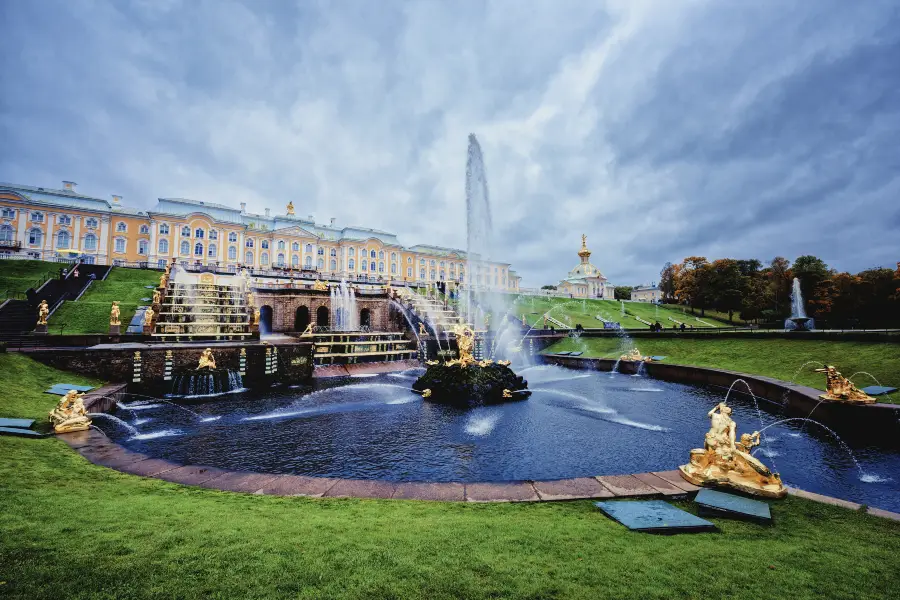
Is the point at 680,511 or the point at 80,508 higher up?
the point at 80,508

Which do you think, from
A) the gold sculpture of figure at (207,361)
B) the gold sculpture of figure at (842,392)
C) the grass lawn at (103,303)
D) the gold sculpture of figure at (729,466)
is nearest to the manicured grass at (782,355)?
the gold sculpture of figure at (842,392)

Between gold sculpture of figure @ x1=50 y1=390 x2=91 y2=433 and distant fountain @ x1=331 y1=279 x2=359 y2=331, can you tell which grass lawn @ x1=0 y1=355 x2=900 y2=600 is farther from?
distant fountain @ x1=331 y1=279 x2=359 y2=331

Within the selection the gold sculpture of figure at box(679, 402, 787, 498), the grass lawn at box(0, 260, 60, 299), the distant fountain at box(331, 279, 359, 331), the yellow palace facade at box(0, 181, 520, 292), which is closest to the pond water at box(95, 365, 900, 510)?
the gold sculpture of figure at box(679, 402, 787, 498)

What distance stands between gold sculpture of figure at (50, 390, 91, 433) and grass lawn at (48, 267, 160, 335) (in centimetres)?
1713

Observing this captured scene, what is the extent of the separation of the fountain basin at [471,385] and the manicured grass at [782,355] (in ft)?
40.4

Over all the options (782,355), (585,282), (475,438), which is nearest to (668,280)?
(585,282)

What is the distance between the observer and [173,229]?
226ft

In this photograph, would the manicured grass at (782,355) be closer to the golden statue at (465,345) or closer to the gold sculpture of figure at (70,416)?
the golden statue at (465,345)

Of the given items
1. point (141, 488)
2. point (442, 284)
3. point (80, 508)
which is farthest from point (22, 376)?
point (442, 284)

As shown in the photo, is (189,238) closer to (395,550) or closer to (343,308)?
(343,308)

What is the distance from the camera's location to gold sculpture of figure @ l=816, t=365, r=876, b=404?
12.1 m

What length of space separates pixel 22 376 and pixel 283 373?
31.4 feet

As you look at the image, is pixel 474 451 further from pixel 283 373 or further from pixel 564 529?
pixel 283 373

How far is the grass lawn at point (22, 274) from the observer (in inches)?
1289
